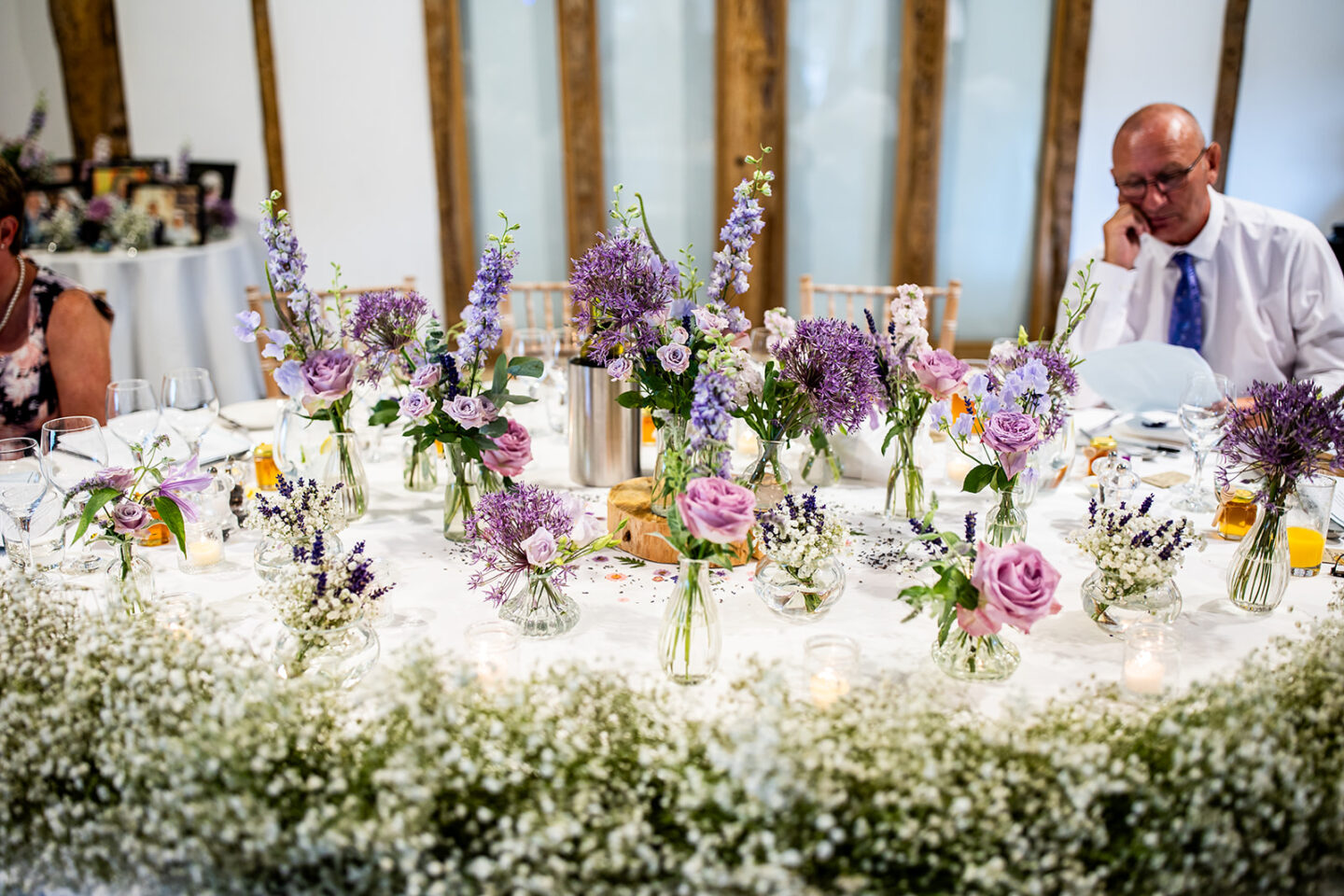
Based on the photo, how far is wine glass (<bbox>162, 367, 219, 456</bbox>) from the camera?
1803 millimetres

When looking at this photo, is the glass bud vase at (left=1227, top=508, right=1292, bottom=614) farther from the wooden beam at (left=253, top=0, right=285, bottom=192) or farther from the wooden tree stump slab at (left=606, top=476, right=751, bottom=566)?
the wooden beam at (left=253, top=0, right=285, bottom=192)

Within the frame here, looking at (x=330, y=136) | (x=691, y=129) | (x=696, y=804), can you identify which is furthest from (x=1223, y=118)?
(x=696, y=804)

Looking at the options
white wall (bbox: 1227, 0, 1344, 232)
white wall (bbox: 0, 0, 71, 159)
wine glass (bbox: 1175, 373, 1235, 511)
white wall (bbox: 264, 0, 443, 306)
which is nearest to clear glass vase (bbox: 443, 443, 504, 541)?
wine glass (bbox: 1175, 373, 1235, 511)

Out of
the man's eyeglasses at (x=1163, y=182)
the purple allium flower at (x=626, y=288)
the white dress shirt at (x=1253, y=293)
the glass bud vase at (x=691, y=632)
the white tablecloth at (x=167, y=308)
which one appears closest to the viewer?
the glass bud vase at (x=691, y=632)

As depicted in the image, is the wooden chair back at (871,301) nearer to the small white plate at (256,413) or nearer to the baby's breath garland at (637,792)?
the baby's breath garland at (637,792)

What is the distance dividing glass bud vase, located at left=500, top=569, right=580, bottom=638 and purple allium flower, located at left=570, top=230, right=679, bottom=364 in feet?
1.12

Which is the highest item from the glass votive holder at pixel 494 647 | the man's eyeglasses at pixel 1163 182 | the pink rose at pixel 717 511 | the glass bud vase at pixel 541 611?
the man's eyeglasses at pixel 1163 182

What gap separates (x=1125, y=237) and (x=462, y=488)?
207 cm

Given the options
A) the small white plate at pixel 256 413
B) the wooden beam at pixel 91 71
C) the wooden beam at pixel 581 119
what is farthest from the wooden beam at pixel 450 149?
the small white plate at pixel 256 413

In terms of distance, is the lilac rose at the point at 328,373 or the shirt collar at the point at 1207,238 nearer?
the lilac rose at the point at 328,373

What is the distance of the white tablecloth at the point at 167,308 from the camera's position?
3.91 meters

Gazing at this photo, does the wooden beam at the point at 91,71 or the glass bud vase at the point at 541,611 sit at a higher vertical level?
the wooden beam at the point at 91,71

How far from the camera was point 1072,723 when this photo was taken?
1026mm

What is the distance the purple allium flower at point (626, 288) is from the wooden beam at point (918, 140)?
11.5 feet
